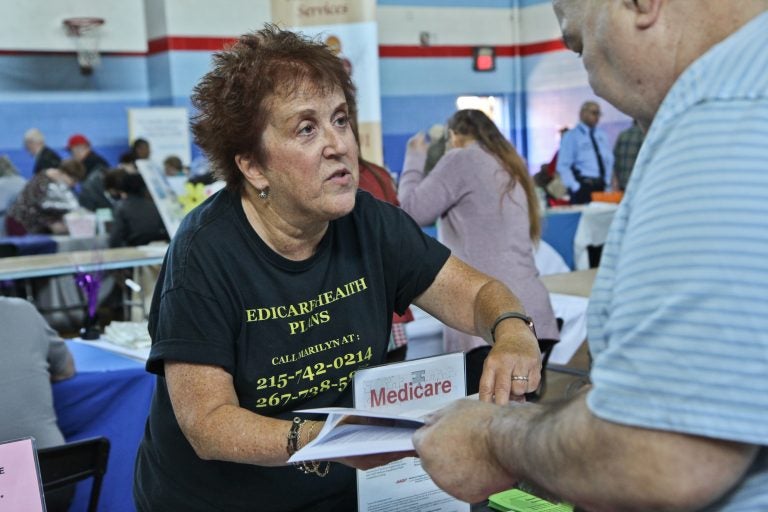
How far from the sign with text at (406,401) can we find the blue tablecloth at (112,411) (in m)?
1.69

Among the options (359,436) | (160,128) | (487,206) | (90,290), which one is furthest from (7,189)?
(359,436)

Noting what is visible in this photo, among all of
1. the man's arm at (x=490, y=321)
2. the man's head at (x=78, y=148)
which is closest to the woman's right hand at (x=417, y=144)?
the man's arm at (x=490, y=321)

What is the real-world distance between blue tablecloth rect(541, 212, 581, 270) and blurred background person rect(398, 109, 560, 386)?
11.6ft

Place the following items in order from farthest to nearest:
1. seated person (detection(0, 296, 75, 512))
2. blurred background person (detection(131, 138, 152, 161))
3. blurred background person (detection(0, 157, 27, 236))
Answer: blurred background person (detection(131, 138, 152, 161)) < blurred background person (detection(0, 157, 27, 236)) < seated person (detection(0, 296, 75, 512))

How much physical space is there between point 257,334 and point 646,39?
875mm

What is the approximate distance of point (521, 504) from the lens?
59.4 inches

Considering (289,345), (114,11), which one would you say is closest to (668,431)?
(289,345)

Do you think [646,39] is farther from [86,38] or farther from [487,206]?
[86,38]

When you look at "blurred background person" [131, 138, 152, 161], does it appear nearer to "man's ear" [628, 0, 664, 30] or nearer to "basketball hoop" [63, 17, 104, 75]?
"basketball hoop" [63, 17, 104, 75]

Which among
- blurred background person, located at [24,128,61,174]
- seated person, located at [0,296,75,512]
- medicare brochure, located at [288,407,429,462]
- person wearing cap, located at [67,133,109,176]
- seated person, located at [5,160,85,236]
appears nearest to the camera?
medicare brochure, located at [288,407,429,462]

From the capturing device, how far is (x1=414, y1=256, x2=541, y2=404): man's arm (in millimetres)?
1407

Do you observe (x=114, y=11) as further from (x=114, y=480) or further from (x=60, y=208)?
(x=114, y=480)

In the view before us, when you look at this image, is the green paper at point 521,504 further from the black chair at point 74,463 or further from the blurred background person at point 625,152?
the blurred background person at point 625,152

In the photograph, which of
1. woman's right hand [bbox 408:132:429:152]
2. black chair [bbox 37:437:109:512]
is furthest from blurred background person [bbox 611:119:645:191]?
black chair [bbox 37:437:109:512]
